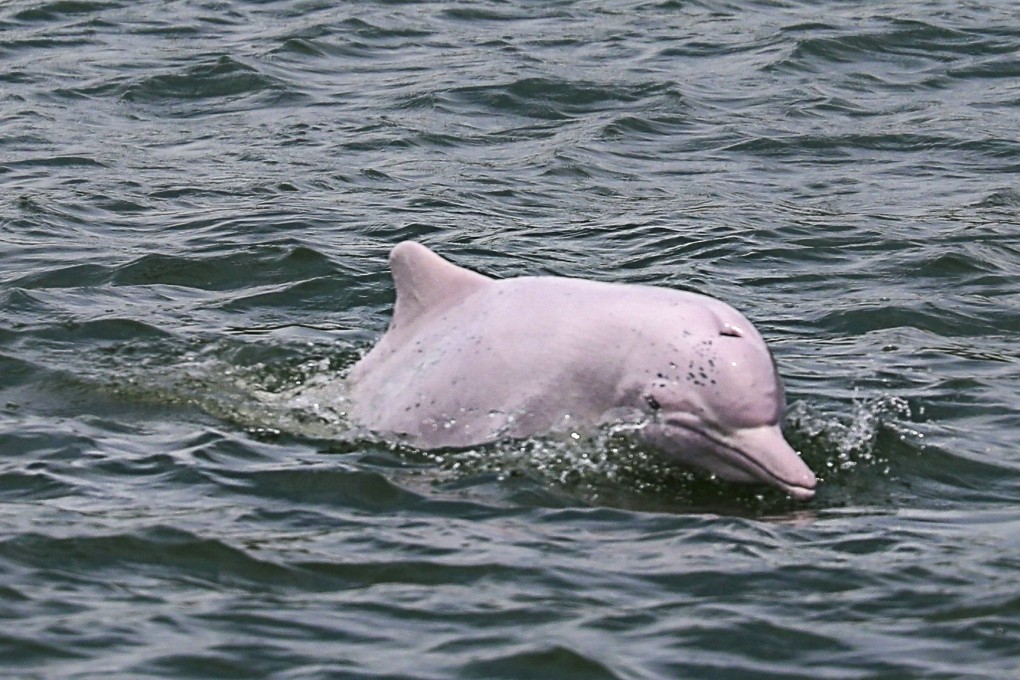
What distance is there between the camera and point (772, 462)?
416 inches

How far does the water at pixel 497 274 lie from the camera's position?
888 centimetres

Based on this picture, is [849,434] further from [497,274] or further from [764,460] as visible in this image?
[497,274]

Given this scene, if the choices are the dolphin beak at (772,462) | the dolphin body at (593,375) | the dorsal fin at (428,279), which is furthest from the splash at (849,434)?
the dorsal fin at (428,279)

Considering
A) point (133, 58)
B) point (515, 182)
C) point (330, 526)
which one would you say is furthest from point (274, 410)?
point (133, 58)

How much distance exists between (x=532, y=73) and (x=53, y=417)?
12.5 m

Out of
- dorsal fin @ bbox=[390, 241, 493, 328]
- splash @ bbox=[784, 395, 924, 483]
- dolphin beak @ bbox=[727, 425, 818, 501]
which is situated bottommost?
splash @ bbox=[784, 395, 924, 483]

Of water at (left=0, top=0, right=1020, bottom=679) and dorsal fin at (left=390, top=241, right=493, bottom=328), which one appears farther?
dorsal fin at (left=390, top=241, right=493, bottom=328)

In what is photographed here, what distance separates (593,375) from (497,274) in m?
5.50

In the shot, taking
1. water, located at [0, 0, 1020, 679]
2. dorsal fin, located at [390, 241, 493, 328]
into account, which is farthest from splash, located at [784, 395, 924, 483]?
dorsal fin, located at [390, 241, 493, 328]

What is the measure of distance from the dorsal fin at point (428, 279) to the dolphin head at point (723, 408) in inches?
64.1

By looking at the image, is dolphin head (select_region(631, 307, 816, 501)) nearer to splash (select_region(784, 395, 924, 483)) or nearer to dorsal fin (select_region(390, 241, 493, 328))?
splash (select_region(784, 395, 924, 483))

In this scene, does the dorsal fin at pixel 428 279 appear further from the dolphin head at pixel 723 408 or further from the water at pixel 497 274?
the dolphin head at pixel 723 408

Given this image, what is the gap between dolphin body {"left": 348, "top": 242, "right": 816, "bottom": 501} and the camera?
1068 centimetres

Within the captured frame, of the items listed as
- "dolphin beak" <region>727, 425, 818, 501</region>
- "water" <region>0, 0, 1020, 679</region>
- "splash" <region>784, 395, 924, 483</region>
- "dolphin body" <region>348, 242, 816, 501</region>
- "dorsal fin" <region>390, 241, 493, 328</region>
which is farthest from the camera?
"dorsal fin" <region>390, 241, 493, 328</region>
